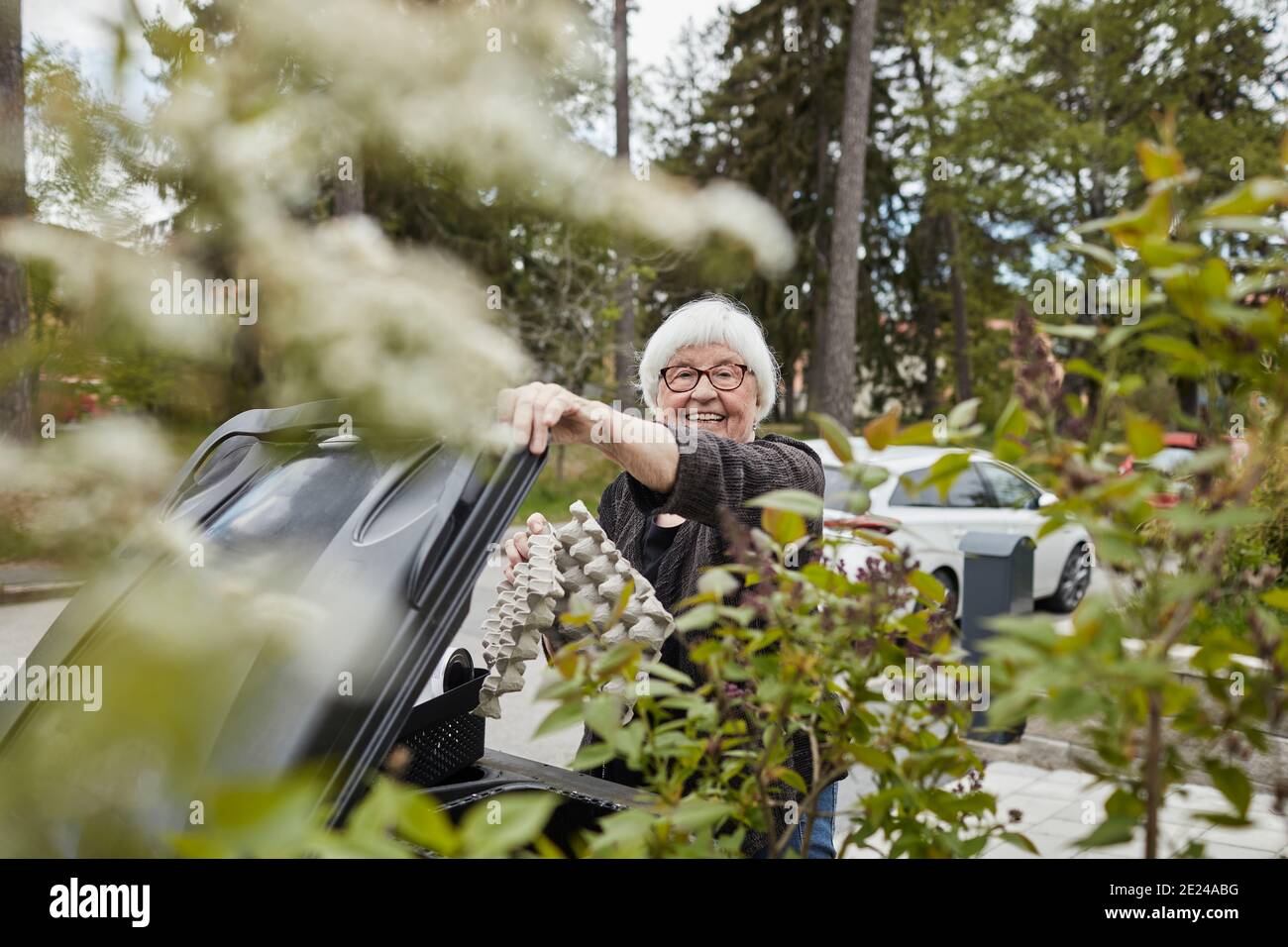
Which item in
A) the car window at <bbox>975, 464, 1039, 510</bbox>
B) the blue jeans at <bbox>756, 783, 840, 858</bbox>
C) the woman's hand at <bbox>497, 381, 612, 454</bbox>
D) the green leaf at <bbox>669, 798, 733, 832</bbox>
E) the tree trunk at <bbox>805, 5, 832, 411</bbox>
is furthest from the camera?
the tree trunk at <bbox>805, 5, 832, 411</bbox>

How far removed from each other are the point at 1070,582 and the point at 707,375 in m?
8.59

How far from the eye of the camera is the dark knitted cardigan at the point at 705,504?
5.17 feet

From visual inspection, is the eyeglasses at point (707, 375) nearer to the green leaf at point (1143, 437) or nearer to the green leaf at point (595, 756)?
the green leaf at point (595, 756)

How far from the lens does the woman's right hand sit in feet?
5.43

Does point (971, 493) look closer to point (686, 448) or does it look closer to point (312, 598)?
point (686, 448)

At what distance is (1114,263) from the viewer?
85cm

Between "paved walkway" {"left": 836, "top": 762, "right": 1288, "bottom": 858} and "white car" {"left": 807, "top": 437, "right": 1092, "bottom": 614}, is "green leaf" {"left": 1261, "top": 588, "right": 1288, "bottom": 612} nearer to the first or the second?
"paved walkway" {"left": 836, "top": 762, "right": 1288, "bottom": 858}

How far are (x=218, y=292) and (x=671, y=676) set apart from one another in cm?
86

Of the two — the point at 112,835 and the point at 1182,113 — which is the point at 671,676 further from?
the point at 1182,113

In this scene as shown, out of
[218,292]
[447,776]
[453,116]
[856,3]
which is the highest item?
[856,3]

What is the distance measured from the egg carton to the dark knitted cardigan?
69 mm

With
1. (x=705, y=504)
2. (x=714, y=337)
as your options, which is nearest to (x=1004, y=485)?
(x=714, y=337)

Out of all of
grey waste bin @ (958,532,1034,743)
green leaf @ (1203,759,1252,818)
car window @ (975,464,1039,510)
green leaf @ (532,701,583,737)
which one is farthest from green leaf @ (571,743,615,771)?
car window @ (975,464,1039,510)
